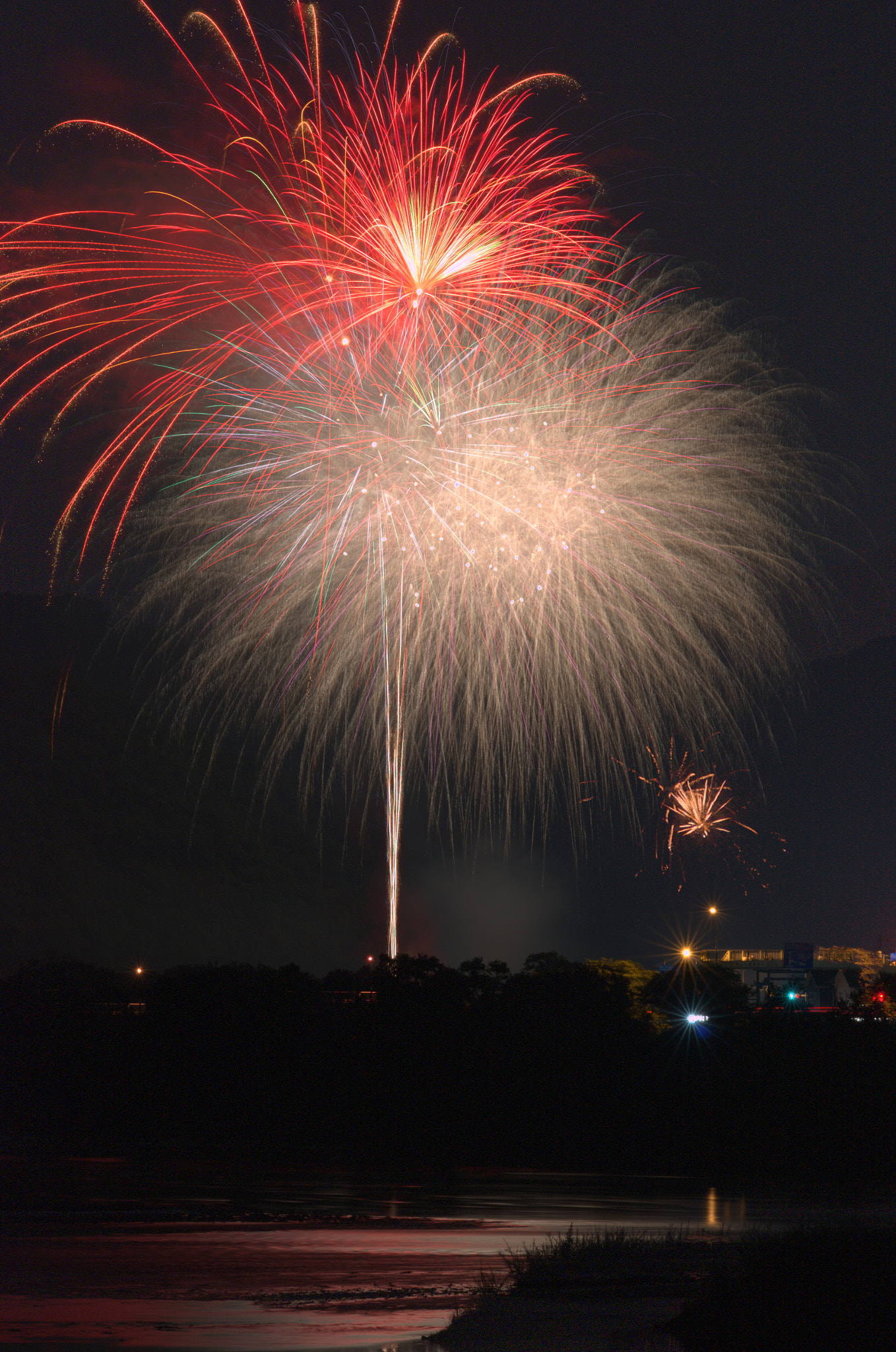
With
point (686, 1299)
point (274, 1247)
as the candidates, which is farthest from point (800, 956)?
point (686, 1299)

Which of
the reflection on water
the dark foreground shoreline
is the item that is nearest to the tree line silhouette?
the reflection on water

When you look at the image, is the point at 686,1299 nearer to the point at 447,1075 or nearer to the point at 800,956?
the point at 447,1075

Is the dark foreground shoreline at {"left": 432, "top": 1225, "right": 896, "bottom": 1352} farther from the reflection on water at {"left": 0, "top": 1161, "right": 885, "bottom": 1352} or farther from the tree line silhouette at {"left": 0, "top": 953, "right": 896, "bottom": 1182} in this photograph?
the tree line silhouette at {"left": 0, "top": 953, "right": 896, "bottom": 1182}

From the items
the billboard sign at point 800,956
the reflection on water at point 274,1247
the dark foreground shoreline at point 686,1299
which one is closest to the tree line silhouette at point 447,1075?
the reflection on water at point 274,1247

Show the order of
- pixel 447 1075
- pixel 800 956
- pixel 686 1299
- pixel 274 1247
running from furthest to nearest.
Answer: pixel 800 956, pixel 447 1075, pixel 274 1247, pixel 686 1299

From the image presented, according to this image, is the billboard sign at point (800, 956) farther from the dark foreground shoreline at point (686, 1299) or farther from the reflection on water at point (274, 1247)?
the dark foreground shoreline at point (686, 1299)
